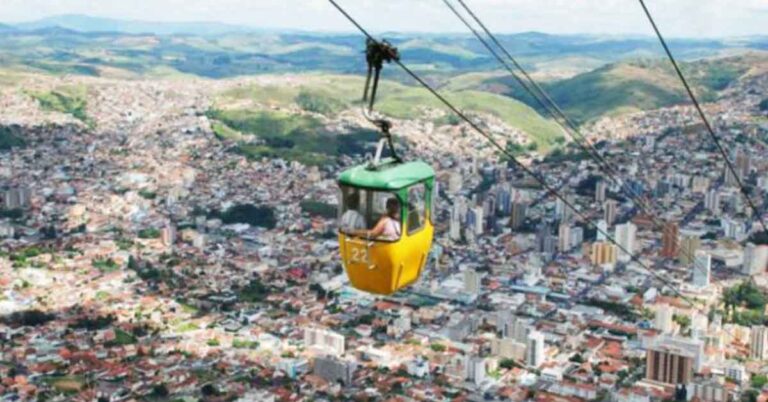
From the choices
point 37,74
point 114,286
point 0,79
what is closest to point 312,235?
point 114,286

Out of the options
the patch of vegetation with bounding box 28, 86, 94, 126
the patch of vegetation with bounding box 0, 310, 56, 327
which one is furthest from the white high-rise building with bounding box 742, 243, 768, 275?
the patch of vegetation with bounding box 28, 86, 94, 126

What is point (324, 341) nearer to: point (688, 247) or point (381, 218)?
point (688, 247)

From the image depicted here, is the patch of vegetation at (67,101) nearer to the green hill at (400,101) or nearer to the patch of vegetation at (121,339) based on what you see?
the green hill at (400,101)

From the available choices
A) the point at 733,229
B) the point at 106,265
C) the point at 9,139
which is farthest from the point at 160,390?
the point at 9,139

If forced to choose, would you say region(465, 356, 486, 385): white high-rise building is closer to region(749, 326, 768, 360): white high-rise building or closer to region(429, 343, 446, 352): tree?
region(429, 343, 446, 352): tree

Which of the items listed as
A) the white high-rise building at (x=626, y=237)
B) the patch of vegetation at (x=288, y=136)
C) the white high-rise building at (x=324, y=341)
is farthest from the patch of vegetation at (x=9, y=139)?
the white high-rise building at (x=324, y=341)
